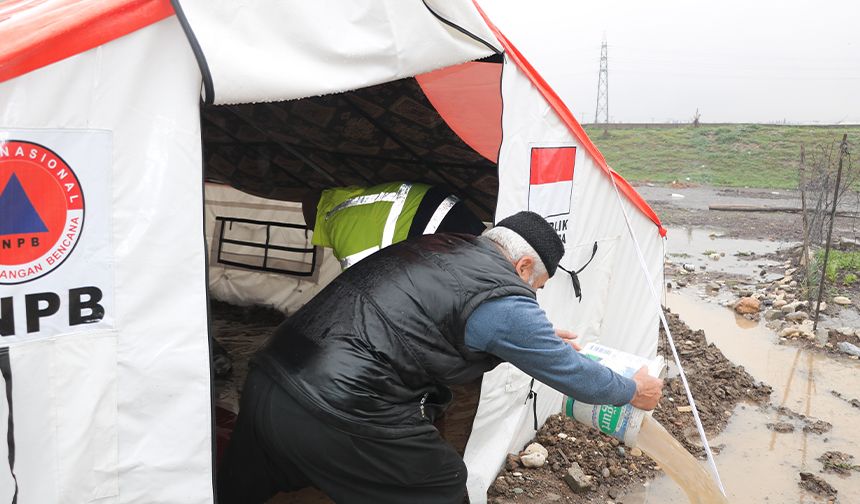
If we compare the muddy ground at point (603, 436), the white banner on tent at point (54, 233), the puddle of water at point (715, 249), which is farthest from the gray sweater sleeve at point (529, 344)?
the puddle of water at point (715, 249)

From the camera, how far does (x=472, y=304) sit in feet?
6.57

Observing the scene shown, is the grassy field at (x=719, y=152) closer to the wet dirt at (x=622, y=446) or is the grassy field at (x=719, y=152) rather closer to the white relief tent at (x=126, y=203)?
the wet dirt at (x=622, y=446)

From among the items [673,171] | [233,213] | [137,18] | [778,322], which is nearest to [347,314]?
[137,18]

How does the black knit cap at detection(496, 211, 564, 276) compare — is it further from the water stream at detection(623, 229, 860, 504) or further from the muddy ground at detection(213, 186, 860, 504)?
the muddy ground at detection(213, 186, 860, 504)

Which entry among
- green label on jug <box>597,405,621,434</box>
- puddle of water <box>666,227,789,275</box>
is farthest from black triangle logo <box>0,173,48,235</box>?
puddle of water <box>666,227,789,275</box>

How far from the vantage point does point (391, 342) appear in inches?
79.5

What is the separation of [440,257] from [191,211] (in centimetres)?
77

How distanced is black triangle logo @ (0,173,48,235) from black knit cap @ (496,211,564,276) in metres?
1.41

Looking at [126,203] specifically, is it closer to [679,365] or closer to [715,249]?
[679,365]

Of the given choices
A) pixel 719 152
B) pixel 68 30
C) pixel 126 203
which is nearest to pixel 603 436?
pixel 126 203

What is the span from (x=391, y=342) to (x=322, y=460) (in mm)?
424

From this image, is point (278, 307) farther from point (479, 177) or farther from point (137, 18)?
point (137, 18)

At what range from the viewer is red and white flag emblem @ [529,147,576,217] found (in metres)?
3.28

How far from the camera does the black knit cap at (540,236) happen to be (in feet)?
7.27
